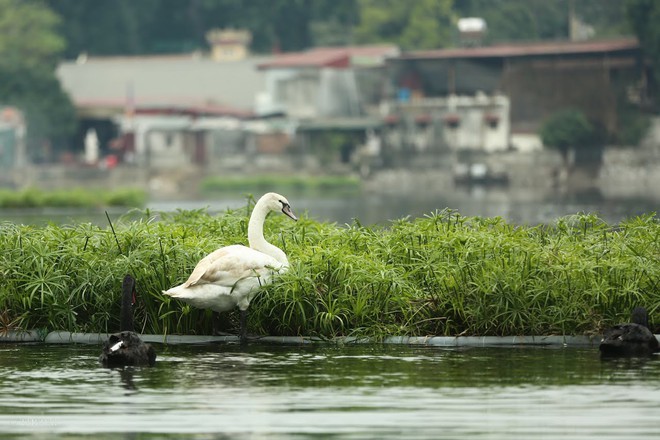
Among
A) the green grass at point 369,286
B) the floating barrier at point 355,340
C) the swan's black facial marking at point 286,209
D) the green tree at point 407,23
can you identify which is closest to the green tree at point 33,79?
the green tree at point 407,23

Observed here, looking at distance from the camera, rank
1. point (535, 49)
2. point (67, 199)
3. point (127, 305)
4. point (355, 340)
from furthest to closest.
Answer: point (535, 49) < point (67, 199) < point (355, 340) < point (127, 305)

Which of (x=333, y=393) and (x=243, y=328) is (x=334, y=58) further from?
(x=333, y=393)

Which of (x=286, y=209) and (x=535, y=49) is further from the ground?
(x=535, y=49)

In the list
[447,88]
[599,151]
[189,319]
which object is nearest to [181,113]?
[447,88]

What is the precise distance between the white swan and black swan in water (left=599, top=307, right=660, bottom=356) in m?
2.67

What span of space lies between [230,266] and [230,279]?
11cm

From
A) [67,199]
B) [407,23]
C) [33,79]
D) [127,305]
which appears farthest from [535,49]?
[127,305]

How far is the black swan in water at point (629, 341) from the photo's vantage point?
40.1 ft

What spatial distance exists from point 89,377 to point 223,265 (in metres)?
1.88

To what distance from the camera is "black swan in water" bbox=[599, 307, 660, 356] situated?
40.1 ft

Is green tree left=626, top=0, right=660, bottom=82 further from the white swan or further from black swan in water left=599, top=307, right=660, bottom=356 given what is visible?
black swan in water left=599, top=307, right=660, bottom=356

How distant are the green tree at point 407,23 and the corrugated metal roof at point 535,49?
9579mm

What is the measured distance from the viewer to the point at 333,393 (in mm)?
10812

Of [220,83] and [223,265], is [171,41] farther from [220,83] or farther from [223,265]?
[223,265]
